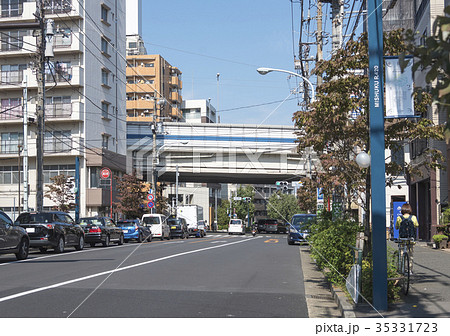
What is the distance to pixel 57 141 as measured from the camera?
53844 mm

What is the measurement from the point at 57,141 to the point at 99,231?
25.5m

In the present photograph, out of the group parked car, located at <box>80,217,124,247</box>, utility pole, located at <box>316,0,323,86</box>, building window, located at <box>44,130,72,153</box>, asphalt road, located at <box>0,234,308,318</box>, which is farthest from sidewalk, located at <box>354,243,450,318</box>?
building window, located at <box>44,130,72,153</box>

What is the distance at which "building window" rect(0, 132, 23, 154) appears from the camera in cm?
5506

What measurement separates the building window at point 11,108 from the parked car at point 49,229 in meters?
32.2

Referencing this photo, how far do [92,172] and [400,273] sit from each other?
4702 cm

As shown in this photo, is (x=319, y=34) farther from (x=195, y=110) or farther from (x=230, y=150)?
(x=195, y=110)

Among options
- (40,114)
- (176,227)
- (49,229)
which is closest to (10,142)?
(176,227)

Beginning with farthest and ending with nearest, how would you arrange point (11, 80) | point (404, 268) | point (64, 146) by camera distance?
1. point (11, 80)
2. point (64, 146)
3. point (404, 268)

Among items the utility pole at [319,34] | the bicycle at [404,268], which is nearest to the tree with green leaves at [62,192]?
the utility pole at [319,34]

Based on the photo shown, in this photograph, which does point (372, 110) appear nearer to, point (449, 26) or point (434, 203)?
point (449, 26)

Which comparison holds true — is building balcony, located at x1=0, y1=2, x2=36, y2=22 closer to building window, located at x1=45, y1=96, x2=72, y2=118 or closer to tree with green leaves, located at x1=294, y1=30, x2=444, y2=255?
building window, located at x1=45, y1=96, x2=72, y2=118

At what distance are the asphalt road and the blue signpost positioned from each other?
125 cm

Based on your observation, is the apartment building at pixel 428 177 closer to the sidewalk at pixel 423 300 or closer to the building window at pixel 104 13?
the sidewalk at pixel 423 300

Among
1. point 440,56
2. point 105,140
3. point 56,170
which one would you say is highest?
point 105,140
